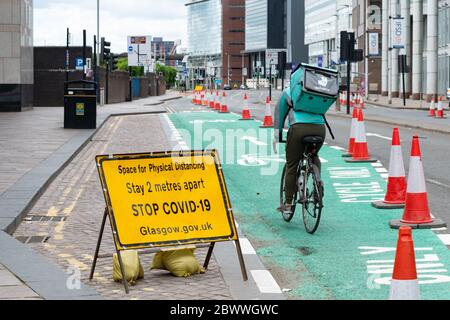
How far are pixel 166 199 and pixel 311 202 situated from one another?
2501 millimetres

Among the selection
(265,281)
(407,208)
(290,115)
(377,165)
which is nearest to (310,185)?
(290,115)

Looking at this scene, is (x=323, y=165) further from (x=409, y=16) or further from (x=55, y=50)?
(x=409, y=16)

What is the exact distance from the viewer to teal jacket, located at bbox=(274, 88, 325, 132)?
31.8ft

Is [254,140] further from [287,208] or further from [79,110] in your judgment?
[287,208]

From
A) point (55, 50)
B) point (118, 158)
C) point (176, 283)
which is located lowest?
point (176, 283)

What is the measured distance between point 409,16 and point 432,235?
71951mm

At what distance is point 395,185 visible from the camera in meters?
11.2

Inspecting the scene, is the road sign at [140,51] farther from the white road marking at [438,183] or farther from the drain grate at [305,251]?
the drain grate at [305,251]

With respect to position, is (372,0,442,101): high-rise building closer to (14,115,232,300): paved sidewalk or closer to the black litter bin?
the black litter bin

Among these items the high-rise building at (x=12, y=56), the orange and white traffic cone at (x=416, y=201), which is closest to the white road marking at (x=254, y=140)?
the orange and white traffic cone at (x=416, y=201)

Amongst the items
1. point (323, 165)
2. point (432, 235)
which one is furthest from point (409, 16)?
point (432, 235)

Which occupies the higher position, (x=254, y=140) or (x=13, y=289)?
(x=254, y=140)
